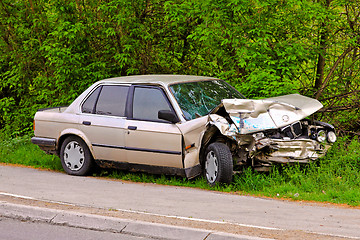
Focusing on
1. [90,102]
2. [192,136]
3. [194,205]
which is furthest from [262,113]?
[90,102]

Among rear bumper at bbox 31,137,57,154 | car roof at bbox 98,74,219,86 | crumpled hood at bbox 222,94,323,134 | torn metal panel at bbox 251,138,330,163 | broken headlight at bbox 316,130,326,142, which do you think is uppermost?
car roof at bbox 98,74,219,86

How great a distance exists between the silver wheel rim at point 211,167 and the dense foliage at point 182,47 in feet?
8.68

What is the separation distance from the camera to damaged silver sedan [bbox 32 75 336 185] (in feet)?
26.5

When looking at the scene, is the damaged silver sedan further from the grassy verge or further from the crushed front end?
the grassy verge

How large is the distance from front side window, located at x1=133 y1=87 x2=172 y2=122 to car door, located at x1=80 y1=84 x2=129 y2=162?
0.81ft

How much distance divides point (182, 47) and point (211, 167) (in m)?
6.38

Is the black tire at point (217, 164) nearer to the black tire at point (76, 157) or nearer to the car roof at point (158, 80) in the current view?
the car roof at point (158, 80)

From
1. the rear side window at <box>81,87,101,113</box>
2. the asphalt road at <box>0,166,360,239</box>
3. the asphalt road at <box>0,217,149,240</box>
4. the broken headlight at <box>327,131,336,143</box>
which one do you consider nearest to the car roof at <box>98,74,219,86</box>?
the rear side window at <box>81,87,101,113</box>

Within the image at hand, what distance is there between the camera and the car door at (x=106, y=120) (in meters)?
8.99

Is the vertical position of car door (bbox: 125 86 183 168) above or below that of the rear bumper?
above

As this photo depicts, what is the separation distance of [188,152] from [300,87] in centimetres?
385

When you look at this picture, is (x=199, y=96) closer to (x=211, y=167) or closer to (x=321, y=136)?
(x=211, y=167)

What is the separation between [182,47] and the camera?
13961 millimetres

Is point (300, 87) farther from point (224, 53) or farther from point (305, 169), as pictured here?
point (305, 169)
